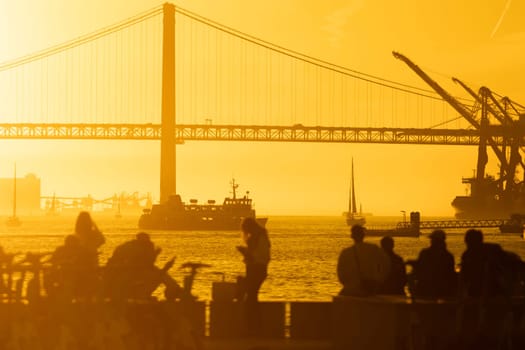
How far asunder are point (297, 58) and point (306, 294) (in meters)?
90.5

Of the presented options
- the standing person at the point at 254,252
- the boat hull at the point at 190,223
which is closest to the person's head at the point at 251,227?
the standing person at the point at 254,252

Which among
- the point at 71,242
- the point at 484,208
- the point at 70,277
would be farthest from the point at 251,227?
the point at 484,208

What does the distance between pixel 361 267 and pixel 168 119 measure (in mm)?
81914

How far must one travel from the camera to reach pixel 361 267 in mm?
12461

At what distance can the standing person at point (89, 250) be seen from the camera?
11.9m

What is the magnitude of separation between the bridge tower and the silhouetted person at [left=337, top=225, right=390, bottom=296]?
268 feet

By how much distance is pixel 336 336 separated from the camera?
12414mm

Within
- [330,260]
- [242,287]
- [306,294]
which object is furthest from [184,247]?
[242,287]

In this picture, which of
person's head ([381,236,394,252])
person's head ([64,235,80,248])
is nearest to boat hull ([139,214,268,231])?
person's head ([381,236,394,252])

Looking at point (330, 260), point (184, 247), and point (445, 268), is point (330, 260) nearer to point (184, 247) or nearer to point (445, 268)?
point (184, 247)

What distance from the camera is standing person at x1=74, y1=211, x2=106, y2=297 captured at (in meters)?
11.9

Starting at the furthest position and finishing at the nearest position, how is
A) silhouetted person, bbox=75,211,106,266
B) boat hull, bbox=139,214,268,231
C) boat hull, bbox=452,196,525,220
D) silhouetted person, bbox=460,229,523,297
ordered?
boat hull, bbox=452,196,525,220, boat hull, bbox=139,214,268,231, silhouetted person, bbox=75,211,106,266, silhouetted person, bbox=460,229,523,297

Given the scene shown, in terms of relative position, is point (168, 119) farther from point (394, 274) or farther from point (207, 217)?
point (394, 274)

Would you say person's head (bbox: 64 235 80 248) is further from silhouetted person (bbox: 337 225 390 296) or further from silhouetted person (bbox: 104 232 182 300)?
silhouetted person (bbox: 337 225 390 296)
